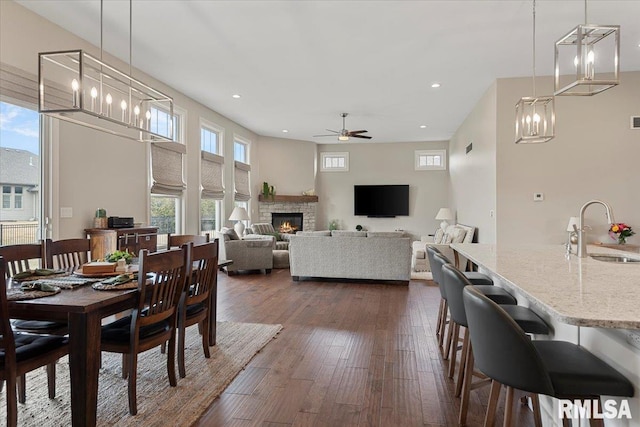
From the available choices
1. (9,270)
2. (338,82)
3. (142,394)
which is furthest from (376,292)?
(9,270)

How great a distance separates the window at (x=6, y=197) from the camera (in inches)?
149

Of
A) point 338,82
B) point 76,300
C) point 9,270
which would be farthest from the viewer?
point 338,82

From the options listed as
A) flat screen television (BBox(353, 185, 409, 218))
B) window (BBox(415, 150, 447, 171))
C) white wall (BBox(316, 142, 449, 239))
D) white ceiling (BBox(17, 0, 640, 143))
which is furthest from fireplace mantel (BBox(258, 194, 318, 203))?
white ceiling (BBox(17, 0, 640, 143))

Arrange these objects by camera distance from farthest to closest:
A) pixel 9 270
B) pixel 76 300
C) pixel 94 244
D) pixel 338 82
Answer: pixel 338 82
pixel 94 244
pixel 9 270
pixel 76 300

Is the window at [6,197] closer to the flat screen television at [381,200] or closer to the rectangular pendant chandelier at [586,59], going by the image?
the rectangular pendant chandelier at [586,59]

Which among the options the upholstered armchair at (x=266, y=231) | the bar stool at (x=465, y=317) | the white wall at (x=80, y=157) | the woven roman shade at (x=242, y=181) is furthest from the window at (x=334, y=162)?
the bar stool at (x=465, y=317)

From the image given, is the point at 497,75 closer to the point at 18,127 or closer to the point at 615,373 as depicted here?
the point at 615,373

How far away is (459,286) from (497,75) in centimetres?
476

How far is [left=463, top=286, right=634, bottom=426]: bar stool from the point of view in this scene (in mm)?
1252

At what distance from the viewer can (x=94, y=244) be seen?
455 centimetres

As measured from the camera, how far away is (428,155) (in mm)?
11203

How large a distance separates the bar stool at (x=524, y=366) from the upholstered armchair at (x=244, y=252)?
5794 mm

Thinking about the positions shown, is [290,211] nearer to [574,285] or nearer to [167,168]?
[167,168]

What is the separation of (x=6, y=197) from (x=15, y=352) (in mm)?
2705
